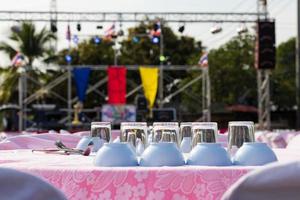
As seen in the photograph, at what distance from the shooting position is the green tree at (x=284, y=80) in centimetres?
3588

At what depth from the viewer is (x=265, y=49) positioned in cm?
1762

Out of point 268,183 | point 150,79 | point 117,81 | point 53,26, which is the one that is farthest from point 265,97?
point 268,183

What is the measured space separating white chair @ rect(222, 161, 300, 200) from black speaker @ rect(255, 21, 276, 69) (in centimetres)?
1665

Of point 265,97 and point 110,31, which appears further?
point 110,31

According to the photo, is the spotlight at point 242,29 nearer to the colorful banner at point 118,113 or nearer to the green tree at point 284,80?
the colorful banner at point 118,113

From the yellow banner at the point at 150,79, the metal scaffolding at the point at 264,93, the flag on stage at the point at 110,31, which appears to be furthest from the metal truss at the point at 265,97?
the flag on stage at the point at 110,31

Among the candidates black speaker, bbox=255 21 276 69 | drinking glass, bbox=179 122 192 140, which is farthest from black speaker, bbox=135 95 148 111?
drinking glass, bbox=179 122 192 140

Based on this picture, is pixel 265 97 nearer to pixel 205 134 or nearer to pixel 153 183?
pixel 205 134

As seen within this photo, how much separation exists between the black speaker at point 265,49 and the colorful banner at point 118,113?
4.61 m

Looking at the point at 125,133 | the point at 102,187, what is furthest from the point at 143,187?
the point at 125,133

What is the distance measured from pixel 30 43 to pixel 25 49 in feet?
1.29

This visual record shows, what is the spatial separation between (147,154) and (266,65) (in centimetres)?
1584

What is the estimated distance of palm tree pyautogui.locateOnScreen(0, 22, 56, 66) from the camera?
98.3 feet

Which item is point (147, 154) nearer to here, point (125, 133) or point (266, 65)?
point (125, 133)
